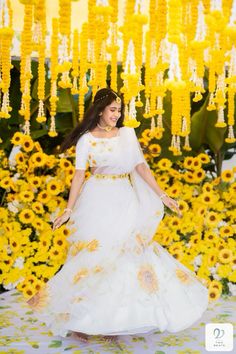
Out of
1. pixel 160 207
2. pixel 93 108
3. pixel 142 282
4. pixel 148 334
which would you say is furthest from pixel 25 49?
pixel 148 334

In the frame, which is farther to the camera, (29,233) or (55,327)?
(29,233)

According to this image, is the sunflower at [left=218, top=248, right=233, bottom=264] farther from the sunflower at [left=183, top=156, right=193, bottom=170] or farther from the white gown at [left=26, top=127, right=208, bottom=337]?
the white gown at [left=26, top=127, right=208, bottom=337]

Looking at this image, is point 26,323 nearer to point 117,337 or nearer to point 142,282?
point 117,337

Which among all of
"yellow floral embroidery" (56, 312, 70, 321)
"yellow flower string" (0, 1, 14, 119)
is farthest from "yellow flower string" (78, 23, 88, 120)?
"yellow floral embroidery" (56, 312, 70, 321)

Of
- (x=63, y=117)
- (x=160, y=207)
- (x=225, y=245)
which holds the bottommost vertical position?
(x=225, y=245)

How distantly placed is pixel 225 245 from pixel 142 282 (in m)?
1.09

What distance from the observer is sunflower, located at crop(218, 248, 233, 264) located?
3285mm

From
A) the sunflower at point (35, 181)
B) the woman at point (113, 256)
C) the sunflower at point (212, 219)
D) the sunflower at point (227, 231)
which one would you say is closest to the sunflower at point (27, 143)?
the sunflower at point (35, 181)

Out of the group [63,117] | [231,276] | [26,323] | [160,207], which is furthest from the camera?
[63,117]

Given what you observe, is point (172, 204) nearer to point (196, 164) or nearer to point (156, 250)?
point (156, 250)

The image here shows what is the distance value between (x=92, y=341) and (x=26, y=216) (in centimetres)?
98

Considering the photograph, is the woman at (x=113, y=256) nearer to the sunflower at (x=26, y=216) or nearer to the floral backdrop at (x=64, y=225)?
the floral backdrop at (x=64, y=225)

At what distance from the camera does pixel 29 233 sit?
3.27m

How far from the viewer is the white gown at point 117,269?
2320mm
